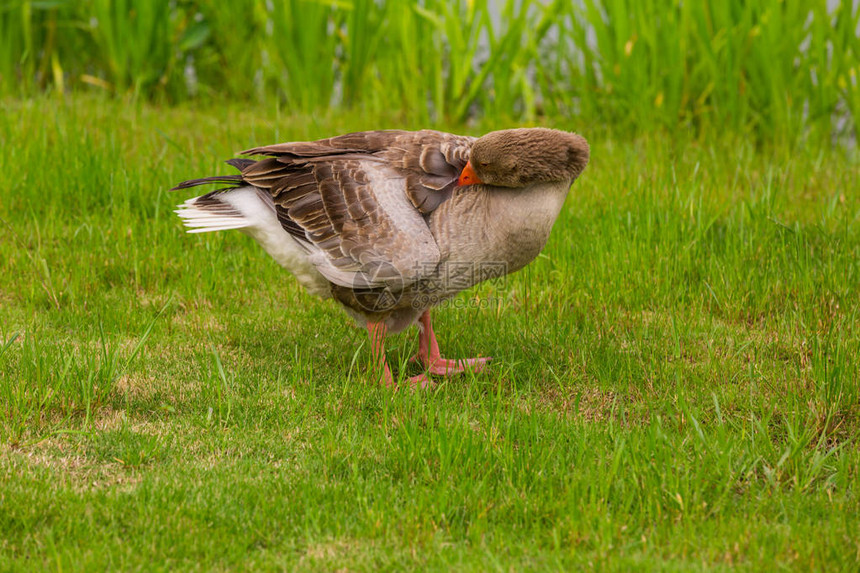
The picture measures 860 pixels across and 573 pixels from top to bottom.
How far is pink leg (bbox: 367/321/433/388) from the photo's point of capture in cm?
474

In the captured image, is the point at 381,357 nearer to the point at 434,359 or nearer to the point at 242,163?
the point at 434,359

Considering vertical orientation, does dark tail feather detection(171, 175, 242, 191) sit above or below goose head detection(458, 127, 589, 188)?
below

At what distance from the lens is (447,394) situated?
461 cm

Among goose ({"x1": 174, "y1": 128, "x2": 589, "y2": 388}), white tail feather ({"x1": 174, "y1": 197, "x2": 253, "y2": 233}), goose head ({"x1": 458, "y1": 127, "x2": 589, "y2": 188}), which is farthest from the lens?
white tail feather ({"x1": 174, "y1": 197, "x2": 253, "y2": 233})

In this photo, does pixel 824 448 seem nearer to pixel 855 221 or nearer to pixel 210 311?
pixel 855 221

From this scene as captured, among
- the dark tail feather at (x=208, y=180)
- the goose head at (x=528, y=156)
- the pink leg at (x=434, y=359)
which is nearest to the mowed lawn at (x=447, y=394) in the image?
the pink leg at (x=434, y=359)

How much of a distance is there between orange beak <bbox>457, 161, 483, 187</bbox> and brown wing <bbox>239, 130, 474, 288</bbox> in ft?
0.45

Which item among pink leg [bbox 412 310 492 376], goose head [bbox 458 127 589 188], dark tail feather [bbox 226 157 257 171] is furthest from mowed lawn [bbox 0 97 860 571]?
goose head [bbox 458 127 589 188]

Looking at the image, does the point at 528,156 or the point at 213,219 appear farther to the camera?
the point at 213,219

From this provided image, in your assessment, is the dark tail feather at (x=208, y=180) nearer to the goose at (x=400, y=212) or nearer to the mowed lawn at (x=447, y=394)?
the goose at (x=400, y=212)

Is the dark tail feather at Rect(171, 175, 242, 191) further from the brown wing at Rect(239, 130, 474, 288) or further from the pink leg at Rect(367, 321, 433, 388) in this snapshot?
the pink leg at Rect(367, 321, 433, 388)

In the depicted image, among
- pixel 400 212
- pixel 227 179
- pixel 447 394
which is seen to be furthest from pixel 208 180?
pixel 447 394

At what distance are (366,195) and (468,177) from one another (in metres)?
0.55

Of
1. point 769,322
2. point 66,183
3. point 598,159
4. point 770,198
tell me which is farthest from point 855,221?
point 66,183
